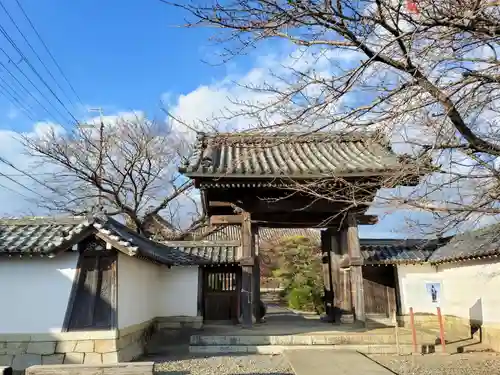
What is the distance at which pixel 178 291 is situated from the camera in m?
14.2

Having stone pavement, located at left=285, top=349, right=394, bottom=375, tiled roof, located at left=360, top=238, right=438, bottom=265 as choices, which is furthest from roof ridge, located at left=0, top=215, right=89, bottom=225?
tiled roof, located at left=360, top=238, right=438, bottom=265

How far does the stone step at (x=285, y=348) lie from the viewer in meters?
10.1

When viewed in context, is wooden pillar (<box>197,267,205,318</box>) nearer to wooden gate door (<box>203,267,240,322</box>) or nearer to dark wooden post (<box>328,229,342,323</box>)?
wooden gate door (<box>203,267,240,322</box>)

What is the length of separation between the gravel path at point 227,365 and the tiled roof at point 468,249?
5836 millimetres

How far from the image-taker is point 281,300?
2925 centimetres

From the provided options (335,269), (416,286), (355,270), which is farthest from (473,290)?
(335,269)

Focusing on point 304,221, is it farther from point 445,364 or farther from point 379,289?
point 445,364

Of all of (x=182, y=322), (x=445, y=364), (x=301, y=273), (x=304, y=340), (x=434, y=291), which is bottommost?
(x=445, y=364)

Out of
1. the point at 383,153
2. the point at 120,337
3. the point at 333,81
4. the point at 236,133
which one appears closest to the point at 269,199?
the point at 383,153

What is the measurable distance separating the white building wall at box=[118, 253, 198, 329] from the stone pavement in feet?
12.5

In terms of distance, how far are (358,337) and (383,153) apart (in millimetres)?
5053

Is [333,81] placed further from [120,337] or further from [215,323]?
[215,323]

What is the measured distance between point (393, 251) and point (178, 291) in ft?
24.8

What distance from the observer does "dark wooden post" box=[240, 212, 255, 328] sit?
1147 cm
